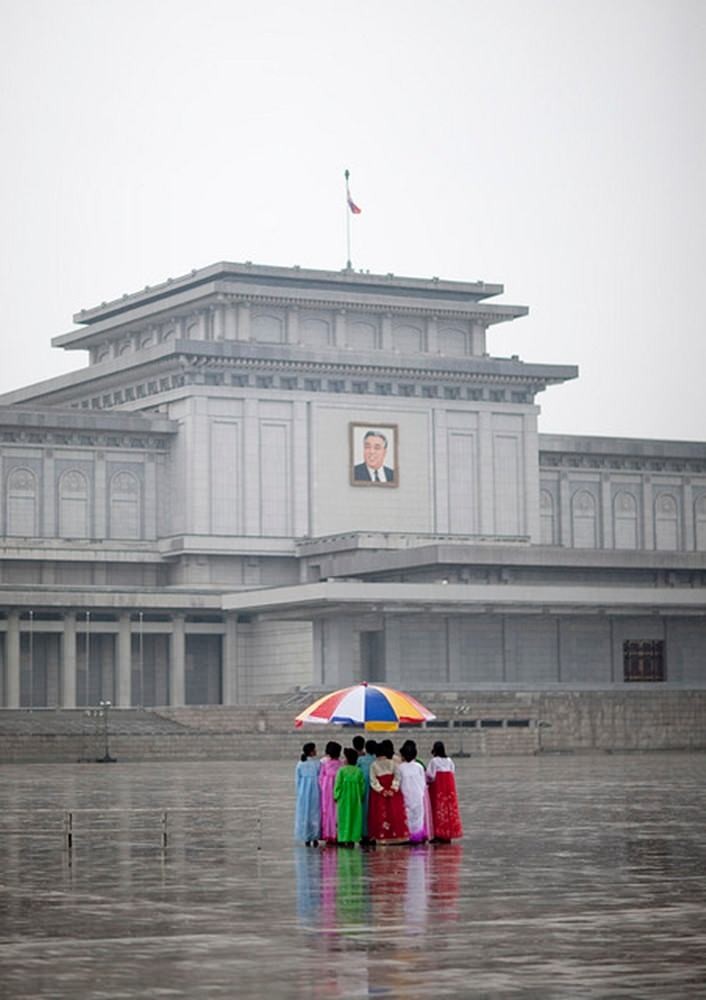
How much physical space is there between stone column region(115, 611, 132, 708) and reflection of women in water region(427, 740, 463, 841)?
58187mm

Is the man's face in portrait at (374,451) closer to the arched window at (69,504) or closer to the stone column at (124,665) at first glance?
the arched window at (69,504)

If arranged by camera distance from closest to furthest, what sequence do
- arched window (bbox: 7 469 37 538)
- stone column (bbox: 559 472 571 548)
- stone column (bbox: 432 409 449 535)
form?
arched window (bbox: 7 469 37 538)
stone column (bbox: 432 409 449 535)
stone column (bbox: 559 472 571 548)

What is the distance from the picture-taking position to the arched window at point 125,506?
95.3m

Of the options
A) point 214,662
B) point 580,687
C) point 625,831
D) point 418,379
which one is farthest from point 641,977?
point 418,379

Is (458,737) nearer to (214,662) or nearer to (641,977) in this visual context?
(214,662)

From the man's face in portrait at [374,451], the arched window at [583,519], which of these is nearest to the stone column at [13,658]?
the man's face in portrait at [374,451]

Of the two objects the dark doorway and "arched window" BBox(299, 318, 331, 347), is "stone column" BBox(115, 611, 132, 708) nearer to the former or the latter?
the dark doorway

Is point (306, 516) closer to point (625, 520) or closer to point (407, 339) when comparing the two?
point (407, 339)

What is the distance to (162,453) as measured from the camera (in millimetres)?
96250

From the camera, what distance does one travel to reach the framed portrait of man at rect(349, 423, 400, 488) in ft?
320

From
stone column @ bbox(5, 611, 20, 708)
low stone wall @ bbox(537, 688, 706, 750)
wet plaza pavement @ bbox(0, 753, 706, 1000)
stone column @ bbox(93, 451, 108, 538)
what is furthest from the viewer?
stone column @ bbox(93, 451, 108, 538)

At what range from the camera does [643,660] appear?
297ft

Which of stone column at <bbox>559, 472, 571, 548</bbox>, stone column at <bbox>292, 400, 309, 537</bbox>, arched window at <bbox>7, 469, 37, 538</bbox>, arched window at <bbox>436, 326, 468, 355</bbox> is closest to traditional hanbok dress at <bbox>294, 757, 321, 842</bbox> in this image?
arched window at <bbox>7, 469, 37, 538</bbox>

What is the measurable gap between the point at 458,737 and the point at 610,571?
70.8 feet
